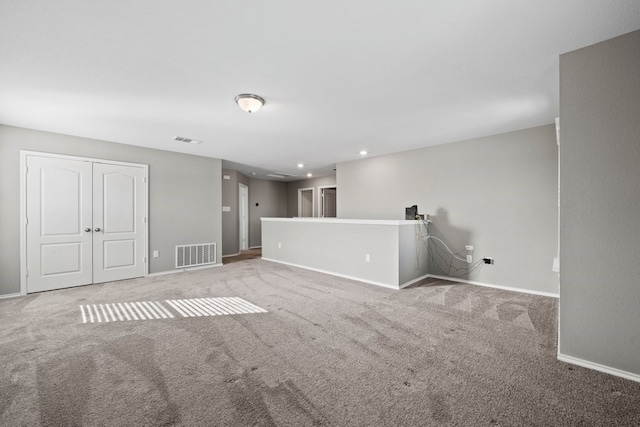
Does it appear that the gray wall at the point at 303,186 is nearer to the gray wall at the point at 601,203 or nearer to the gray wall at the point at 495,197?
the gray wall at the point at 495,197

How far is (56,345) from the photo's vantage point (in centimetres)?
231

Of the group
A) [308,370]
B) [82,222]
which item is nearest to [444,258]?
[308,370]

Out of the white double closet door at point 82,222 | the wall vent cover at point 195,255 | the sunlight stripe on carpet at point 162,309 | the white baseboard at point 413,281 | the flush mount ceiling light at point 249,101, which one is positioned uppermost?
the flush mount ceiling light at point 249,101

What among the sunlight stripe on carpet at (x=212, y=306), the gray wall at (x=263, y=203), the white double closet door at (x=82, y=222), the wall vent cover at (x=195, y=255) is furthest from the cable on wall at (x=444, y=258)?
the gray wall at (x=263, y=203)

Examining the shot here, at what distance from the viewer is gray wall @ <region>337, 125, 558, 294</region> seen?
3.80 m

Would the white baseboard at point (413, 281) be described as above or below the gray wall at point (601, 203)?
A: below

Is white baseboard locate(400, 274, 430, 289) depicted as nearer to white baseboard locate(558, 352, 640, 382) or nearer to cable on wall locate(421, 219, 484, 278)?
cable on wall locate(421, 219, 484, 278)

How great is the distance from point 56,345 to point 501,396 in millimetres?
3607

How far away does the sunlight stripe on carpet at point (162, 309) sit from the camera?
117 inches

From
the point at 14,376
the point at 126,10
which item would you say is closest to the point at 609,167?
the point at 126,10

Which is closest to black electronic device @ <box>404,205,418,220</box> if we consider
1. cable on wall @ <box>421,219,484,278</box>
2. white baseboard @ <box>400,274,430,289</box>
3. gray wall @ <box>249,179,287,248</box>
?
cable on wall @ <box>421,219,484,278</box>

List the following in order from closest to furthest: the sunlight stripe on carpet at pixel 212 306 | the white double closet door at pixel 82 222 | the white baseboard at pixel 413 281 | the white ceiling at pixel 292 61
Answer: the white ceiling at pixel 292 61, the sunlight stripe on carpet at pixel 212 306, the white double closet door at pixel 82 222, the white baseboard at pixel 413 281

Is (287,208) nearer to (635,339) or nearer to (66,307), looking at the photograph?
(66,307)

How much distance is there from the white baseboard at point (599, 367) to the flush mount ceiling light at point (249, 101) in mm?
3667
